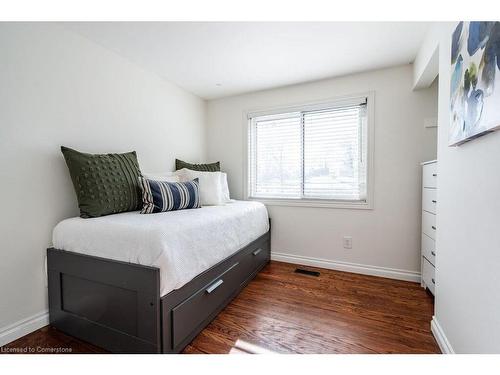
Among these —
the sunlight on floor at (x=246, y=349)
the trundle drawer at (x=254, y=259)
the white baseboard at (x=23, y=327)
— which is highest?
the trundle drawer at (x=254, y=259)

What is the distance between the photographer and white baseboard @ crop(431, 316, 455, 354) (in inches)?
47.5

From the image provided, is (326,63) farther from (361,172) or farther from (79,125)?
(79,125)

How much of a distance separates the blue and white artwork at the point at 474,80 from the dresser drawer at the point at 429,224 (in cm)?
89

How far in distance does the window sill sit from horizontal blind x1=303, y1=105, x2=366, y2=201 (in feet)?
0.22

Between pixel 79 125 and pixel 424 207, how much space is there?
299cm

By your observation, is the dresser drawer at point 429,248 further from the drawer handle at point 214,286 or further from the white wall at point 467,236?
the drawer handle at point 214,286

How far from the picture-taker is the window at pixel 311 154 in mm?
2443

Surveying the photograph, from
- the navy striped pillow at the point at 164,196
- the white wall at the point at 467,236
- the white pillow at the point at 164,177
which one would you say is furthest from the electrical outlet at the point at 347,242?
the white pillow at the point at 164,177

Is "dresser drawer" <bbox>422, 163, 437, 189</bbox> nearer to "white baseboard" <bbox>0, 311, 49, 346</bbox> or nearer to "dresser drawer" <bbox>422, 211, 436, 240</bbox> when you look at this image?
"dresser drawer" <bbox>422, 211, 436, 240</bbox>

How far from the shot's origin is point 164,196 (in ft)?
5.82

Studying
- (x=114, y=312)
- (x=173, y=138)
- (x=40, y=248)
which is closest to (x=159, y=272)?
(x=114, y=312)

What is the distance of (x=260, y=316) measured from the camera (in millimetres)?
1629

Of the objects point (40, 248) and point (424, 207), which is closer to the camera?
point (40, 248)

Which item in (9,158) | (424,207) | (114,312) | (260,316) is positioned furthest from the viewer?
(424,207)
